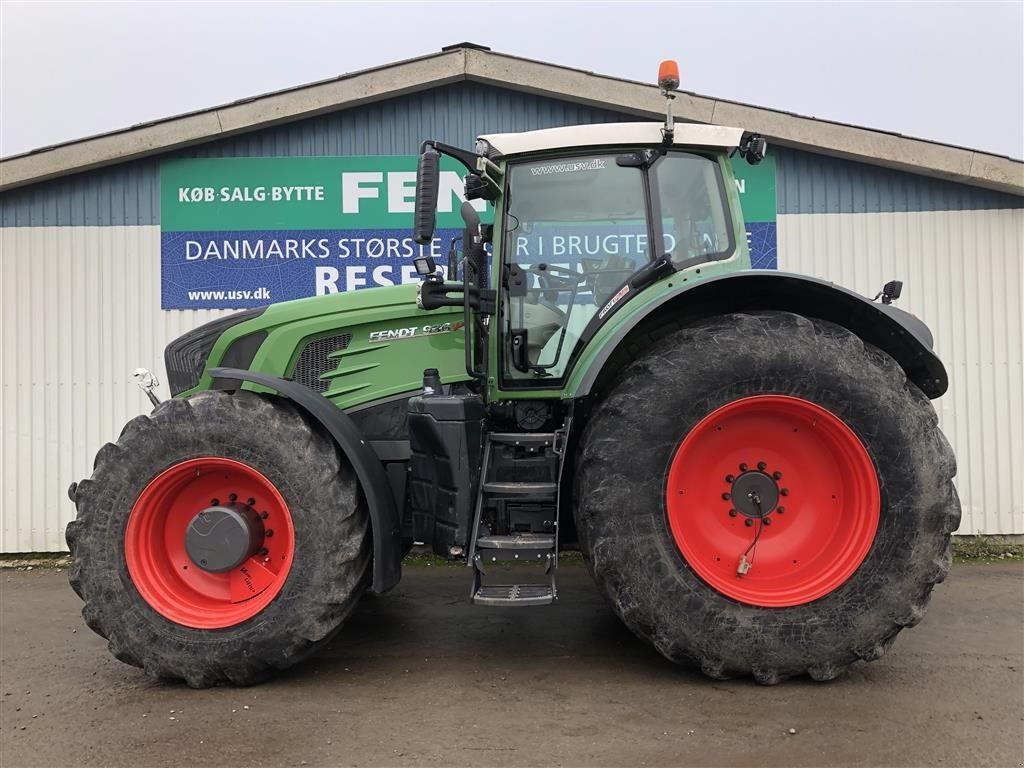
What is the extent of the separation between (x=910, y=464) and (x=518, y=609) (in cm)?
249

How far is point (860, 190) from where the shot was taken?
6348 mm

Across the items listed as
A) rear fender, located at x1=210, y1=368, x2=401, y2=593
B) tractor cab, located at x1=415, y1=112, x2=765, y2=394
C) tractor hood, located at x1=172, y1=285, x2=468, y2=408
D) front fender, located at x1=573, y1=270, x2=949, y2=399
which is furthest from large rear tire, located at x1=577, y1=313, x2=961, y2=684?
tractor hood, located at x1=172, y1=285, x2=468, y2=408

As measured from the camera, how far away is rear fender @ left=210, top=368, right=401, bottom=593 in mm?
3426

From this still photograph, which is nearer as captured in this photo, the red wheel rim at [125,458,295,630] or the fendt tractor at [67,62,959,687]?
the fendt tractor at [67,62,959,687]

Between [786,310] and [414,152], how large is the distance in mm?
3964

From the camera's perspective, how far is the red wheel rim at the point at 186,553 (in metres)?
3.42

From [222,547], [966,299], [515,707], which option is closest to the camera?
[515,707]

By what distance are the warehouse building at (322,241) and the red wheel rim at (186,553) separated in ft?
10.1

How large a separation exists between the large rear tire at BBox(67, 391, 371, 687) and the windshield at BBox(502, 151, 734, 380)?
3.85 ft

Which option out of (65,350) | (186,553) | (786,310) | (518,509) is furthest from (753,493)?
(65,350)

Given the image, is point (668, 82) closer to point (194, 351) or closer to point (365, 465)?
point (365, 465)

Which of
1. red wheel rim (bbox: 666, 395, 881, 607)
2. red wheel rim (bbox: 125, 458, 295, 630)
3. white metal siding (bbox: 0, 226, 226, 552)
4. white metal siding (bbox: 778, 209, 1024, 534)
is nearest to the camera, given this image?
red wheel rim (bbox: 666, 395, 881, 607)

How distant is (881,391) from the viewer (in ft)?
10.7

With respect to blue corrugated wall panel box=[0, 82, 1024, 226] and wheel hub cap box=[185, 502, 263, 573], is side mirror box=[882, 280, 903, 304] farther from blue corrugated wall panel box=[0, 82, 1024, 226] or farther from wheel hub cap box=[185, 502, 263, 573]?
wheel hub cap box=[185, 502, 263, 573]
